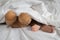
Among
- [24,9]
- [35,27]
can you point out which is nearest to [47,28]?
[35,27]

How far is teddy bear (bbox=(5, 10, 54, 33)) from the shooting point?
0.90m

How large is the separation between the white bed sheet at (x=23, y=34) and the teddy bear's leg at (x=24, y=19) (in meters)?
0.05

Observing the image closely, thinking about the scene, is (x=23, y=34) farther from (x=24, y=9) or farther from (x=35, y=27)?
(x=24, y=9)

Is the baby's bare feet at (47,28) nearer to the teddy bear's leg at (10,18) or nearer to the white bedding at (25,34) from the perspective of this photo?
the white bedding at (25,34)

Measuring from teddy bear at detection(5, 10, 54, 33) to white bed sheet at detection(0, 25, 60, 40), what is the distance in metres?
0.03

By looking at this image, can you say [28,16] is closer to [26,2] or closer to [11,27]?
[11,27]

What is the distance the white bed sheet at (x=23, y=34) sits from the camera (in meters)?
0.83

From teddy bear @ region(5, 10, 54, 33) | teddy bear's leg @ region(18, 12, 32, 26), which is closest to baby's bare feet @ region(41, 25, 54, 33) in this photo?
teddy bear @ region(5, 10, 54, 33)

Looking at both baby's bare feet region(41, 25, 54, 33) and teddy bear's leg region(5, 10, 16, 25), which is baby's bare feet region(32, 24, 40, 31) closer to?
baby's bare feet region(41, 25, 54, 33)

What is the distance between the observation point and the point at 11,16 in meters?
0.92

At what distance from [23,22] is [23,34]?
98 mm

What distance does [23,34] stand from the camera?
2.82 ft

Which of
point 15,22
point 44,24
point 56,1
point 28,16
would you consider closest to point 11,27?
point 15,22

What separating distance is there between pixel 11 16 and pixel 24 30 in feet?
0.50
